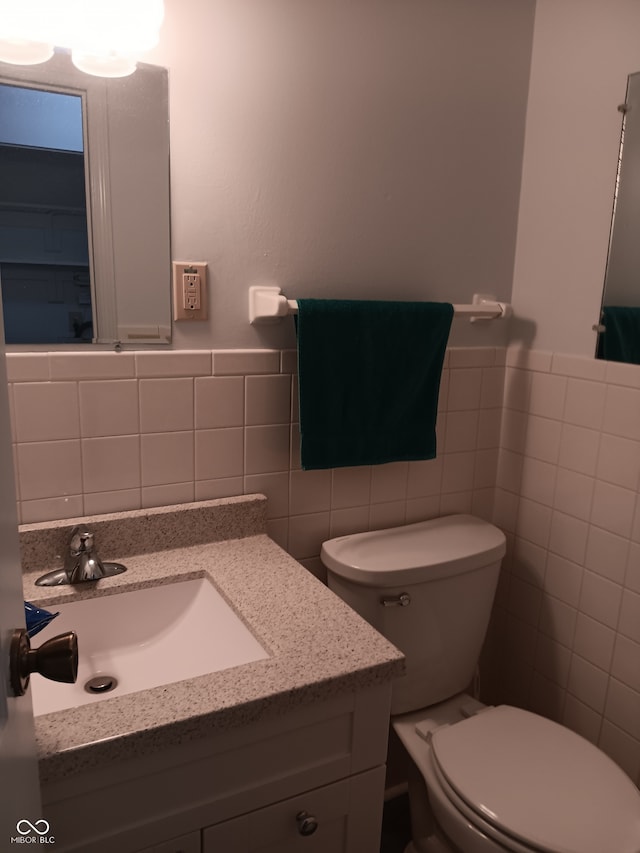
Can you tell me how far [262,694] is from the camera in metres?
0.87

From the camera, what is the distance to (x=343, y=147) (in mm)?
1381

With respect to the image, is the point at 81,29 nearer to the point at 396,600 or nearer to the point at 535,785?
the point at 396,600

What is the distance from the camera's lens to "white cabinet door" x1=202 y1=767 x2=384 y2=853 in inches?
37.0

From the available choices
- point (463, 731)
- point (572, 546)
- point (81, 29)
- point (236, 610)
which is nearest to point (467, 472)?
point (572, 546)

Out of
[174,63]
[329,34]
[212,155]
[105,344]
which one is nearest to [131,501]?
[105,344]

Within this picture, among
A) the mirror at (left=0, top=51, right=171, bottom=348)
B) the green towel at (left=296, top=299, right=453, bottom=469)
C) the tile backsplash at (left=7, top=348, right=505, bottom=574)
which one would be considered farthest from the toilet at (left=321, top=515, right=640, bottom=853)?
the mirror at (left=0, top=51, right=171, bottom=348)

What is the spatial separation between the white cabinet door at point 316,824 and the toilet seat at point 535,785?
232 mm

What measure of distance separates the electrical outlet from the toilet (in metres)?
0.60

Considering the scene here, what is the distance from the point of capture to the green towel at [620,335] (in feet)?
4.65

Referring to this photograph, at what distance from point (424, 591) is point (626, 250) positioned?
89cm

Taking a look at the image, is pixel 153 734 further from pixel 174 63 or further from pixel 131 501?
pixel 174 63

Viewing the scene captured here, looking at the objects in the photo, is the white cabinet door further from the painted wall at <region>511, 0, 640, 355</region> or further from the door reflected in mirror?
the painted wall at <region>511, 0, 640, 355</region>

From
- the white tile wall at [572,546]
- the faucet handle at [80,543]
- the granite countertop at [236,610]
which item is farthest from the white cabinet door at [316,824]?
the white tile wall at [572,546]

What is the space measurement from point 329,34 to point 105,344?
0.79 m
